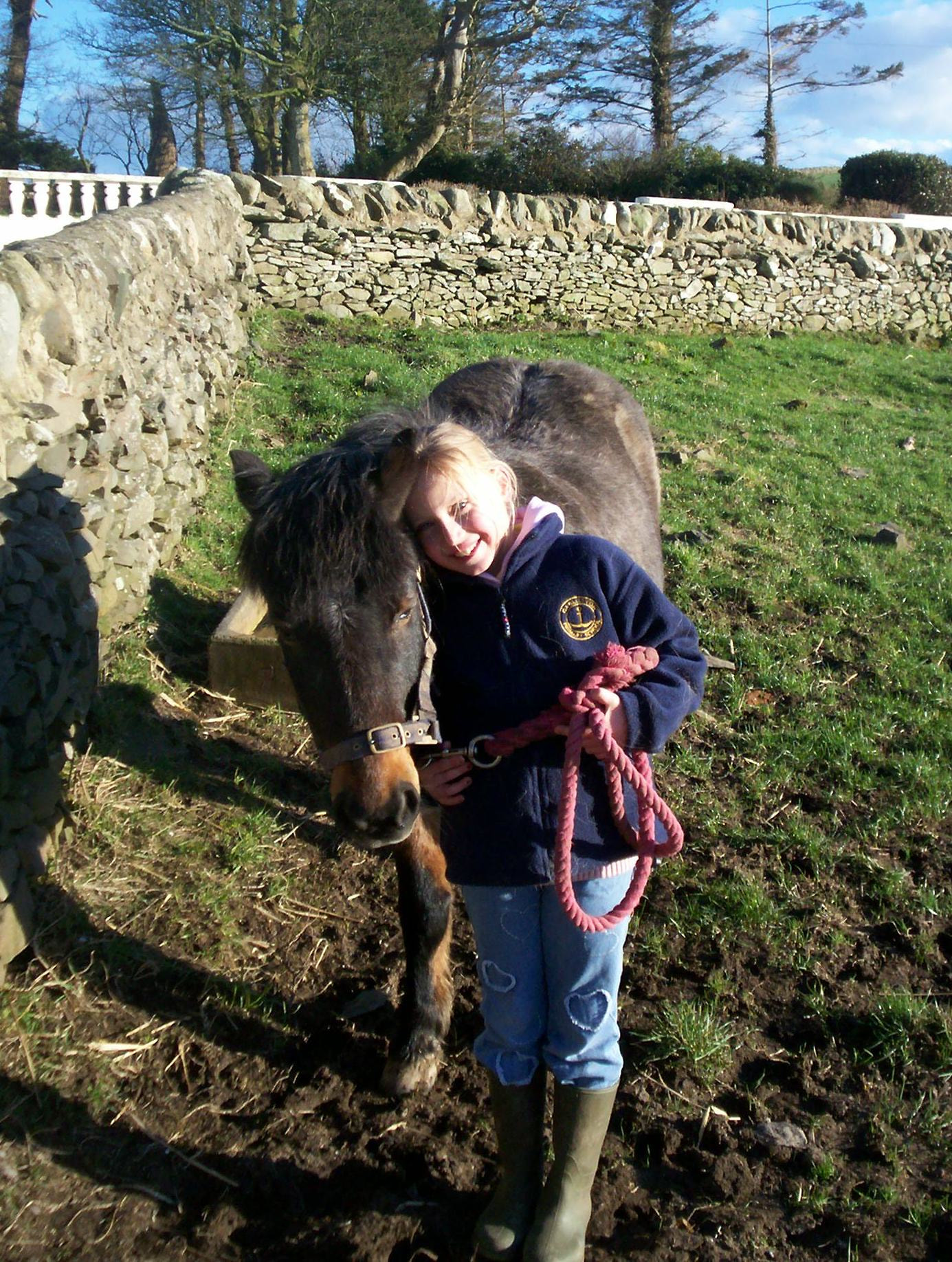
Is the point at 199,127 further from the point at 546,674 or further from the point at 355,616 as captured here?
the point at 546,674

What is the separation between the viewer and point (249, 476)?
233 cm

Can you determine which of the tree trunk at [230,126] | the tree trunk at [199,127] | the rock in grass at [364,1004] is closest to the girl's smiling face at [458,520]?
the rock in grass at [364,1004]

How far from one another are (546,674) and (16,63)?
27.0 meters

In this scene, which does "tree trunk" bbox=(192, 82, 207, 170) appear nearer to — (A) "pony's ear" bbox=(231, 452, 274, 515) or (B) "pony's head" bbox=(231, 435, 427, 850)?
(A) "pony's ear" bbox=(231, 452, 274, 515)

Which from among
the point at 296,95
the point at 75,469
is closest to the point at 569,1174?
the point at 75,469

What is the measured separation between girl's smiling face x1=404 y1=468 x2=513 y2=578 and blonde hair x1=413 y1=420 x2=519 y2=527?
13 millimetres

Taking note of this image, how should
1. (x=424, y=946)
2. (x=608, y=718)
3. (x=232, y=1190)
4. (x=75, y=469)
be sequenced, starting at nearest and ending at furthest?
(x=608, y=718), (x=232, y=1190), (x=424, y=946), (x=75, y=469)

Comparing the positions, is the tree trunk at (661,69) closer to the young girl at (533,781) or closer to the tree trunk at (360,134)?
the tree trunk at (360,134)

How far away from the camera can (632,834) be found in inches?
80.8

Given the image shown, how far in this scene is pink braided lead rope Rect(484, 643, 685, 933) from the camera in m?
1.93

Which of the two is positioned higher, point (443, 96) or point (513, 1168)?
point (443, 96)

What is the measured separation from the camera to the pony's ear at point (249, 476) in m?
2.30

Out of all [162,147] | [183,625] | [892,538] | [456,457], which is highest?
[162,147]

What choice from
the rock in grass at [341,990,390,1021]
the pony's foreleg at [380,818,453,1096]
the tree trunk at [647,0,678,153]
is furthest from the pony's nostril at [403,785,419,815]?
the tree trunk at [647,0,678,153]
